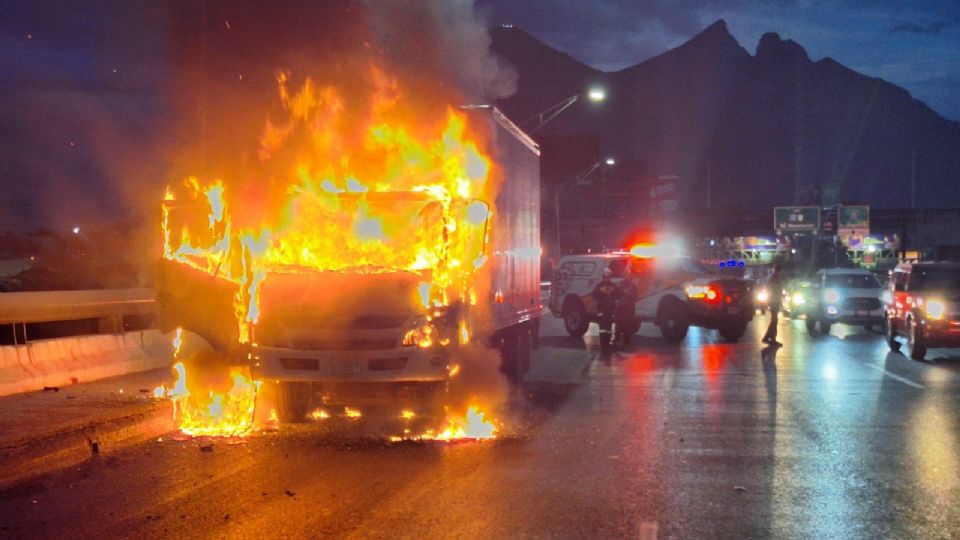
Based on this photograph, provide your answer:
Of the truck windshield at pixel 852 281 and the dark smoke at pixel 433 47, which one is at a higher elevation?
the dark smoke at pixel 433 47

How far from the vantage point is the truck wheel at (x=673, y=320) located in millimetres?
22984

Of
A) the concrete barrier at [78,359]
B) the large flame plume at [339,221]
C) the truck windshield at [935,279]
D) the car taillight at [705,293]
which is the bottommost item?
the concrete barrier at [78,359]

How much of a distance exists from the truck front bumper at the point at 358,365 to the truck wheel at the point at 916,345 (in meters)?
11.5

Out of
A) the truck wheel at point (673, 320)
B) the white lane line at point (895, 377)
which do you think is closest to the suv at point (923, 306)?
the white lane line at point (895, 377)

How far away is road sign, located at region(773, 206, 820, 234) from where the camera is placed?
65.4 m

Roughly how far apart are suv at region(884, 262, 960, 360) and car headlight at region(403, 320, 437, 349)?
1130 cm

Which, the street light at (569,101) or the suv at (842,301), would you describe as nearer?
the street light at (569,101)

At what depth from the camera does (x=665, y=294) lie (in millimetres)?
23312

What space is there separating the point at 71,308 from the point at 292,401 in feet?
19.5

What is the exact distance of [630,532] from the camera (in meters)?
6.31

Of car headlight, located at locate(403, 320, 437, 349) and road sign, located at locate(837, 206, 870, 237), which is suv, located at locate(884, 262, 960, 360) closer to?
car headlight, located at locate(403, 320, 437, 349)

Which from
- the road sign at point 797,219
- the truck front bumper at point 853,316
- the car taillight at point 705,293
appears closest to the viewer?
the car taillight at point 705,293

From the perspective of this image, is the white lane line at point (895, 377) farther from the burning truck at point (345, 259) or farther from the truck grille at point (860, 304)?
the truck grille at point (860, 304)

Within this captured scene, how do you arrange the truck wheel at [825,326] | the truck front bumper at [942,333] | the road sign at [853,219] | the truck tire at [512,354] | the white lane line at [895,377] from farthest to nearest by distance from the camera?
the road sign at [853,219] → the truck wheel at [825,326] → the truck front bumper at [942,333] → the truck tire at [512,354] → the white lane line at [895,377]
